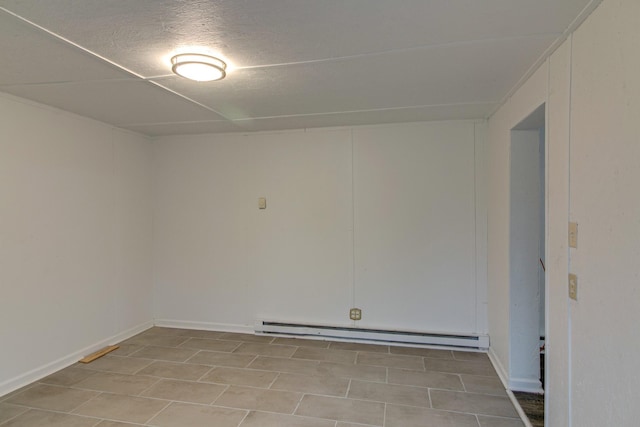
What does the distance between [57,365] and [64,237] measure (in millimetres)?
1086

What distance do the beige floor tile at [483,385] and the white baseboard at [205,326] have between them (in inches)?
87.4

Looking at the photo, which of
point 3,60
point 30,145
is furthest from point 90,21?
point 30,145

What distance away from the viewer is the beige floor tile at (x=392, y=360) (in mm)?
3055

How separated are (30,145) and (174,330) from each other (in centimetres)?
233

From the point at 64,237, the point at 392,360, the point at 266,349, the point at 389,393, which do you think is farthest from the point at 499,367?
the point at 64,237

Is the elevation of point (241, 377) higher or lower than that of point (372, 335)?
lower

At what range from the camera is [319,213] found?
3.73 metres

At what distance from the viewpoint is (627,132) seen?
1.26 m

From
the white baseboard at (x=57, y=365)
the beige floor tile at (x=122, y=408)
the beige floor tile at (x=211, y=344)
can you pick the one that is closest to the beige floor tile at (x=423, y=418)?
the beige floor tile at (x=122, y=408)

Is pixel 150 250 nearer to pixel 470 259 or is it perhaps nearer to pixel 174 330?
pixel 174 330

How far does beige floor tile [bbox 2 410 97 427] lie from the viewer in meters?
2.24

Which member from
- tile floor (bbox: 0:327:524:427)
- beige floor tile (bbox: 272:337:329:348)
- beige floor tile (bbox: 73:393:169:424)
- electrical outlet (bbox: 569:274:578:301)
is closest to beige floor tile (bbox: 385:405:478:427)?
tile floor (bbox: 0:327:524:427)

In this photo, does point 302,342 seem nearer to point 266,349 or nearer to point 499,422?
point 266,349

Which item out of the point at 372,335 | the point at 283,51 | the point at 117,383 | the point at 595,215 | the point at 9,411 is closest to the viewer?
the point at 595,215
